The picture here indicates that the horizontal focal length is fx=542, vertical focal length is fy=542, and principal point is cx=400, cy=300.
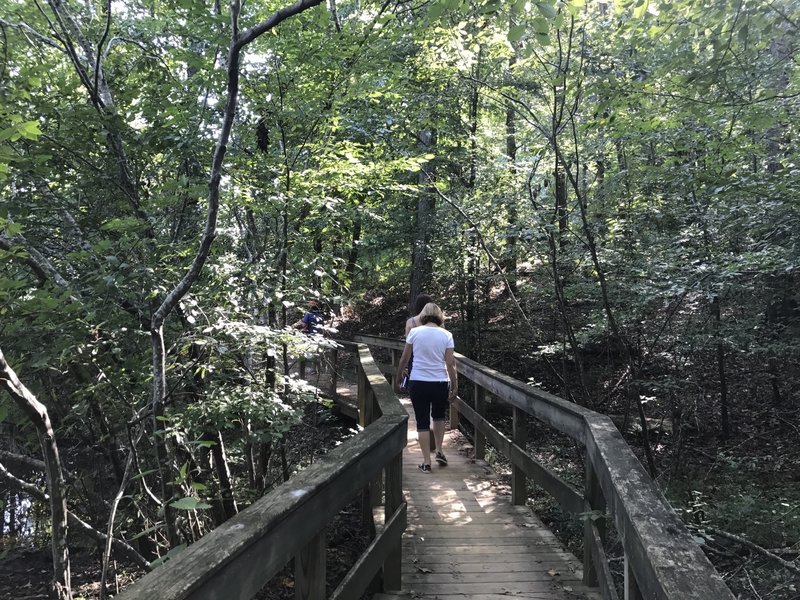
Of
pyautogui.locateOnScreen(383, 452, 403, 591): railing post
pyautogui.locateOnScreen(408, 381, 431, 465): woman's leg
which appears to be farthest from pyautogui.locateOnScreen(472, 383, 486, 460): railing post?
pyautogui.locateOnScreen(383, 452, 403, 591): railing post

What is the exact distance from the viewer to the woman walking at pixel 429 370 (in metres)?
5.53

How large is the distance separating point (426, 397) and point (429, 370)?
0.96 ft

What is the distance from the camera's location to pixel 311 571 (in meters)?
2.06

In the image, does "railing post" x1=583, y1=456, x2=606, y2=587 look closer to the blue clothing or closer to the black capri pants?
the black capri pants

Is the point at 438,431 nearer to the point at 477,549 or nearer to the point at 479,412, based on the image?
the point at 479,412

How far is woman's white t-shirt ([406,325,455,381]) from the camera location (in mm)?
5516

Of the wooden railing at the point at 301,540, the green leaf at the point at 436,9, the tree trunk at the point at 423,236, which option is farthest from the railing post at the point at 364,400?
the tree trunk at the point at 423,236

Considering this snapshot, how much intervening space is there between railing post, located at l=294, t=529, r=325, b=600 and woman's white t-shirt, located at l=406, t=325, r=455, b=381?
3.46 meters

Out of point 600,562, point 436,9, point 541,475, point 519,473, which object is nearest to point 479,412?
point 519,473

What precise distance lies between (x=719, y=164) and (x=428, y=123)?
17.8 feet

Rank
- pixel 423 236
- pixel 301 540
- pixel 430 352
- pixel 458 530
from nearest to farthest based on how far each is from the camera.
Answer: pixel 301 540 < pixel 458 530 < pixel 430 352 < pixel 423 236

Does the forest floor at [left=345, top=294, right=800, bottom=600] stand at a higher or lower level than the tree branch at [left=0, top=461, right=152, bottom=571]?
lower

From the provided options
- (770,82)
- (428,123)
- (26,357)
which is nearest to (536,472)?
(26,357)

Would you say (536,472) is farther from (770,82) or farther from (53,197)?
(770,82)
